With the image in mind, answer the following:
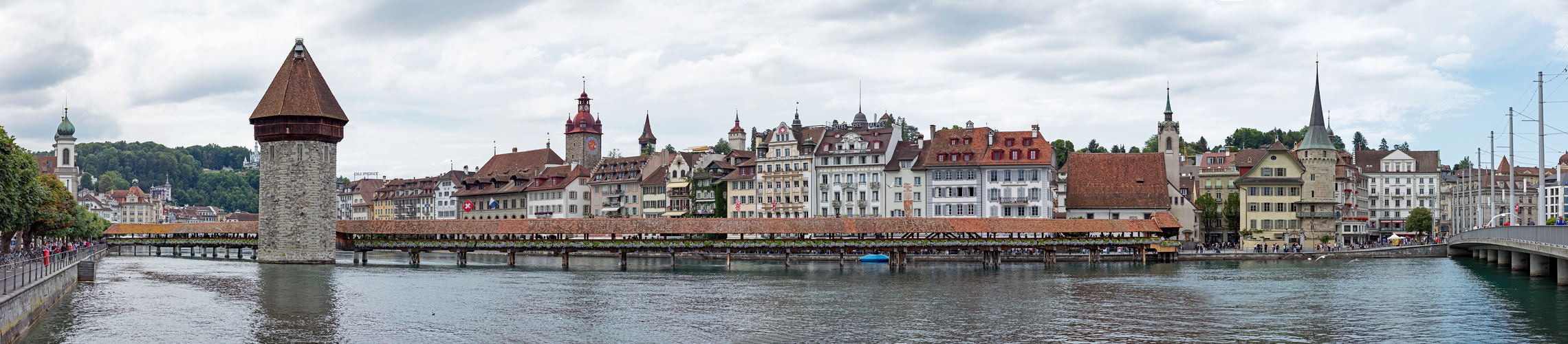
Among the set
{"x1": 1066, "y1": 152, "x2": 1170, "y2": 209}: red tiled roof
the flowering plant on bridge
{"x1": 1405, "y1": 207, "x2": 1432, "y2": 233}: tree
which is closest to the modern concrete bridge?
{"x1": 1066, "y1": 152, "x2": 1170, "y2": 209}: red tiled roof

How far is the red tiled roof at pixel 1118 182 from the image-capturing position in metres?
90.2

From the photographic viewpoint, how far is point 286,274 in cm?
6031

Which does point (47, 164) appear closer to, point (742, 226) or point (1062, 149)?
point (742, 226)

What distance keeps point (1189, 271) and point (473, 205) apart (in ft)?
268

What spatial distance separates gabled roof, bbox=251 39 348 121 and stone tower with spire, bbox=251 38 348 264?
37 millimetres

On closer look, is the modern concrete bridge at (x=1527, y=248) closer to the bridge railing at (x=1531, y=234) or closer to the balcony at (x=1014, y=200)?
the bridge railing at (x=1531, y=234)

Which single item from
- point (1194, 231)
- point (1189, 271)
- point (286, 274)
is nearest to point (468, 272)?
point (286, 274)

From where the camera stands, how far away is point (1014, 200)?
8956 cm

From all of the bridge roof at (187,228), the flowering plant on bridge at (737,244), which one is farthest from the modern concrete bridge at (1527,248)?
the bridge roof at (187,228)

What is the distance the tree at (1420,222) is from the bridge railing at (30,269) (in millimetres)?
104538

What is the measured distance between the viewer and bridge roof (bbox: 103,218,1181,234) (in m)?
73.9

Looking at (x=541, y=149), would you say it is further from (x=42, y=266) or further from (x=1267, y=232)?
(x=42, y=266)

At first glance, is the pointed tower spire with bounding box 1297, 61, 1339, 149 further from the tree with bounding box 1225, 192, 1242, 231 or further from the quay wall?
the quay wall

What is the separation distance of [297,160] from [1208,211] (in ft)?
230
